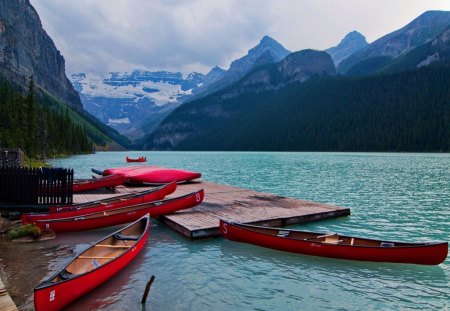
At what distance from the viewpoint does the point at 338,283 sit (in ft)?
40.8

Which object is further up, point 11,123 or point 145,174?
point 11,123

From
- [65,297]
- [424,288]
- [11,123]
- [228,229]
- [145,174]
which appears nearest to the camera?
[65,297]

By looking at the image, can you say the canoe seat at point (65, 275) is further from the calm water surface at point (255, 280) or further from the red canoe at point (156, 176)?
Answer: the red canoe at point (156, 176)

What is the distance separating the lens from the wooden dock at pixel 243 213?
18219 millimetres

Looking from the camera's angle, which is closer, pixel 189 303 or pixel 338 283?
pixel 189 303

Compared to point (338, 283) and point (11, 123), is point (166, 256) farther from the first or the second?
point (11, 123)

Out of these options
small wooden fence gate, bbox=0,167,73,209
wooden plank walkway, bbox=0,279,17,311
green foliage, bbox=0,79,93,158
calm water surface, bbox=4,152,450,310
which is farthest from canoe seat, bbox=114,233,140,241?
green foliage, bbox=0,79,93,158

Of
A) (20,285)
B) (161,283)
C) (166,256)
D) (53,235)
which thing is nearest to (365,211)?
(166,256)

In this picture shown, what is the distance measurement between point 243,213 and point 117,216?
7128 millimetres

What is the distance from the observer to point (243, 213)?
2094 centimetres

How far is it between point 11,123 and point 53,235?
78.9 meters

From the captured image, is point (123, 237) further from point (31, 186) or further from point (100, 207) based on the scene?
point (31, 186)

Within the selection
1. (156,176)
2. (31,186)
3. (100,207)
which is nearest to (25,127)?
(156,176)

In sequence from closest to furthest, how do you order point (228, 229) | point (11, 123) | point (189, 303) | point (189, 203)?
1. point (189, 303)
2. point (228, 229)
3. point (189, 203)
4. point (11, 123)
